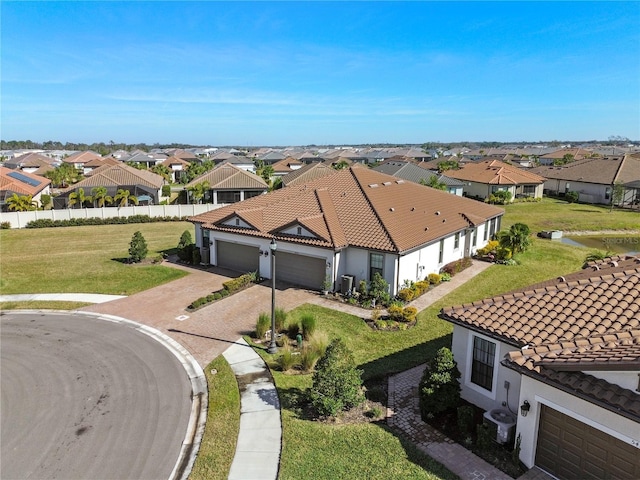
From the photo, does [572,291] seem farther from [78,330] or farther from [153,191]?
[153,191]

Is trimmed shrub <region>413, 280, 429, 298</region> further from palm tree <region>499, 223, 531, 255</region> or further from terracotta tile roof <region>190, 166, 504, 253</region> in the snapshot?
palm tree <region>499, 223, 531, 255</region>

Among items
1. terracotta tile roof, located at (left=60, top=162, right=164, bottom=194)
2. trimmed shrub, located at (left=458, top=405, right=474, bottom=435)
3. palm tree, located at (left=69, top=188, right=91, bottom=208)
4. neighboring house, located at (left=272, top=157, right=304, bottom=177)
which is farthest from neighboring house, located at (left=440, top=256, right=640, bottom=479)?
neighboring house, located at (left=272, top=157, right=304, bottom=177)

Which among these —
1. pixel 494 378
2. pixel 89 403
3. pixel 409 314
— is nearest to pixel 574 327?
pixel 494 378

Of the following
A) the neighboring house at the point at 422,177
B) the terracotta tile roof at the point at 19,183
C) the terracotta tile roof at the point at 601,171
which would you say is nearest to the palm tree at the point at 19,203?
the terracotta tile roof at the point at 19,183

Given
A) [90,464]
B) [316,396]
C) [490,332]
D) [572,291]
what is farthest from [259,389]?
→ [572,291]

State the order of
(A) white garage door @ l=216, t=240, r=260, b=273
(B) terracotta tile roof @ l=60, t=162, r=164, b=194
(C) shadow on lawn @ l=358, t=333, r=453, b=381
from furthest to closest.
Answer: (B) terracotta tile roof @ l=60, t=162, r=164, b=194 < (A) white garage door @ l=216, t=240, r=260, b=273 < (C) shadow on lawn @ l=358, t=333, r=453, b=381

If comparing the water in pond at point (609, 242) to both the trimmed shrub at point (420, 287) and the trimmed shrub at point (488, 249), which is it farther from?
the trimmed shrub at point (420, 287)
